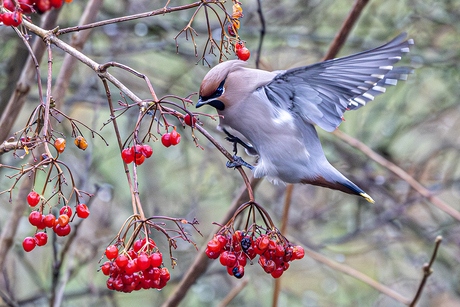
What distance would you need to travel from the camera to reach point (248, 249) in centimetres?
164

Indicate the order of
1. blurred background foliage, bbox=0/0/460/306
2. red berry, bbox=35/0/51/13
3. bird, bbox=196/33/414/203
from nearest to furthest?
red berry, bbox=35/0/51/13 < bird, bbox=196/33/414/203 < blurred background foliage, bbox=0/0/460/306

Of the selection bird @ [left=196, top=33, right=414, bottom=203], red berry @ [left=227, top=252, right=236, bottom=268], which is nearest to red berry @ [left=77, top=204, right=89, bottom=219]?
red berry @ [left=227, top=252, right=236, bottom=268]

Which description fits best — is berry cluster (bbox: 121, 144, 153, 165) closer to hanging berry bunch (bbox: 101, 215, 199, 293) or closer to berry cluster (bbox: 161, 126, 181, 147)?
berry cluster (bbox: 161, 126, 181, 147)

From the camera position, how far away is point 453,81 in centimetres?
458

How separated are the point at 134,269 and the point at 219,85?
966mm

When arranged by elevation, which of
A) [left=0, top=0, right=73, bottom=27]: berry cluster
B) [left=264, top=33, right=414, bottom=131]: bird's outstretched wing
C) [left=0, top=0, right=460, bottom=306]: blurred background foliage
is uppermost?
[left=0, top=0, right=73, bottom=27]: berry cluster

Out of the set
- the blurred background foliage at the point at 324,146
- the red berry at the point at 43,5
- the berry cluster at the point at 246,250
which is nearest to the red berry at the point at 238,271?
the berry cluster at the point at 246,250

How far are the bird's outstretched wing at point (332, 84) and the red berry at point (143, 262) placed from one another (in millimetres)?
892

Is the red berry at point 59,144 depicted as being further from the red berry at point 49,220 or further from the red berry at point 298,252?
the red berry at point 298,252

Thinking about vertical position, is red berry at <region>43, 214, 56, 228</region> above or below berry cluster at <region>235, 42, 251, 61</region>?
below

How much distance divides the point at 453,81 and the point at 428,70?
0.27 m

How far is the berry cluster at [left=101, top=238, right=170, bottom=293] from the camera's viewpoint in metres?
1.45

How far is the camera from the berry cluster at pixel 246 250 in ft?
5.28

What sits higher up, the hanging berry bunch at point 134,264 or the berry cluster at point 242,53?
the berry cluster at point 242,53
